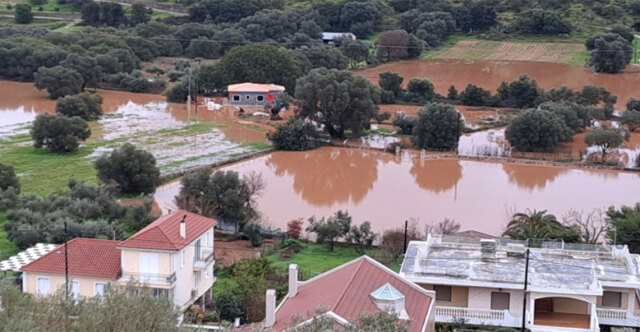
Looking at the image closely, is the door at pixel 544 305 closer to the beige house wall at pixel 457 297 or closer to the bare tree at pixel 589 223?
the beige house wall at pixel 457 297

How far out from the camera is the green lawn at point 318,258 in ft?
64.5

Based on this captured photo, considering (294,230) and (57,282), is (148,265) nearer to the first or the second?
(57,282)

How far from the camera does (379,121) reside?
4028 centimetres

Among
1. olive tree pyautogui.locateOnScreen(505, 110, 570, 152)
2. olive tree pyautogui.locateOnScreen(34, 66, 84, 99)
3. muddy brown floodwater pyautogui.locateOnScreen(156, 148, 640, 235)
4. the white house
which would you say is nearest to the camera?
the white house

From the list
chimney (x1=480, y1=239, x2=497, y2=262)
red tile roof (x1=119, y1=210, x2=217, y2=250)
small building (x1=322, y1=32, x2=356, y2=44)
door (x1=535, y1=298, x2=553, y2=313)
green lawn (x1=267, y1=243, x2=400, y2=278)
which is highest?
small building (x1=322, y1=32, x2=356, y2=44)

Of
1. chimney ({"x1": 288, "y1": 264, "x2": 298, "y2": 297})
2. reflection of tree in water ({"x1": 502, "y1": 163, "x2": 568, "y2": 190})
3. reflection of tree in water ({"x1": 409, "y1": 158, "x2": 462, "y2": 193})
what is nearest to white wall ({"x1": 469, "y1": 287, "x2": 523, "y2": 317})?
chimney ({"x1": 288, "y1": 264, "x2": 298, "y2": 297})

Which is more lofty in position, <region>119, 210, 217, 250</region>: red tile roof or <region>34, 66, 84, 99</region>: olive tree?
<region>34, 66, 84, 99</region>: olive tree

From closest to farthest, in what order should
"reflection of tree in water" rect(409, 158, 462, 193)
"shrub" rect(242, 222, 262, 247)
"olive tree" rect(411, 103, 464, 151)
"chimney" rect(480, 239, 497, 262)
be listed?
"chimney" rect(480, 239, 497, 262)
"shrub" rect(242, 222, 262, 247)
"reflection of tree in water" rect(409, 158, 462, 193)
"olive tree" rect(411, 103, 464, 151)

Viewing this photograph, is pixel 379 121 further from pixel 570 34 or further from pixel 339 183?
pixel 570 34

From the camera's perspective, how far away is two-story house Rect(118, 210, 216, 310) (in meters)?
16.3

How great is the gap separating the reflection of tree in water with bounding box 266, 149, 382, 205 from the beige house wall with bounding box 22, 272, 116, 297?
1193cm

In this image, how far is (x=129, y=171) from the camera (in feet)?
87.4

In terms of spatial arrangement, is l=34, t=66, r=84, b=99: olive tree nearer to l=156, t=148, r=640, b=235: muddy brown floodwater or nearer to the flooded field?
the flooded field

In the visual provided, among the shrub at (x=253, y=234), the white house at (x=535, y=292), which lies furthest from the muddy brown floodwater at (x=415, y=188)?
the white house at (x=535, y=292)
